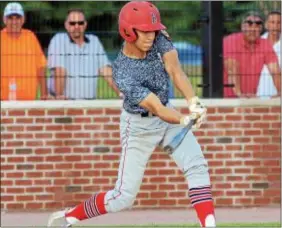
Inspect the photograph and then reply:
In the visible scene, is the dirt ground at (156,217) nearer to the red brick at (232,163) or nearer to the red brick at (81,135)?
the red brick at (232,163)

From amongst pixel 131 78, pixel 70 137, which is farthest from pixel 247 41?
pixel 131 78

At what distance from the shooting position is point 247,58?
39.5 feet

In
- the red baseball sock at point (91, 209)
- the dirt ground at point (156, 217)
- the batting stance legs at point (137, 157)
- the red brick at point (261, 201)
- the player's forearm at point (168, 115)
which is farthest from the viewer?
the red brick at point (261, 201)

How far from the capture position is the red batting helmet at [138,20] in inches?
307

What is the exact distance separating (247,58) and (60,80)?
2.17 meters

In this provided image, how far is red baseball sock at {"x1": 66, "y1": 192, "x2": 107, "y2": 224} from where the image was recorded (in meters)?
8.21

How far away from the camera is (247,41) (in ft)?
39.6

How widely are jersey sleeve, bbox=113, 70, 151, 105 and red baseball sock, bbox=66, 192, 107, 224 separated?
833mm

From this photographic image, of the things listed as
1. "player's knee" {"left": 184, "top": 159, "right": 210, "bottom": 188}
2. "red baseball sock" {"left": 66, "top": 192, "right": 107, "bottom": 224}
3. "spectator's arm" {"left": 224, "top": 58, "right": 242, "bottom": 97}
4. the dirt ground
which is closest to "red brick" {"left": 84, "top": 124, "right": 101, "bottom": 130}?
the dirt ground

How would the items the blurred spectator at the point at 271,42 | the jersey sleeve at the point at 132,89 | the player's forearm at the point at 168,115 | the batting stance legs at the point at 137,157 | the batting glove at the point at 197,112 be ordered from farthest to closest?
the blurred spectator at the point at 271,42, the batting stance legs at the point at 137,157, the jersey sleeve at the point at 132,89, the player's forearm at the point at 168,115, the batting glove at the point at 197,112

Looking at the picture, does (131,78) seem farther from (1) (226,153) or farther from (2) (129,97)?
(1) (226,153)

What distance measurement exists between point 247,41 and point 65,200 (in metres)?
2.78

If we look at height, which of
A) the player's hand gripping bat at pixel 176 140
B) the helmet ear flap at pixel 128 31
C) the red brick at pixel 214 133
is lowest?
the red brick at pixel 214 133

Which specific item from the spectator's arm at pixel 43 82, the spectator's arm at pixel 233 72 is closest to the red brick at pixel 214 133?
the spectator's arm at pixel 233 72
